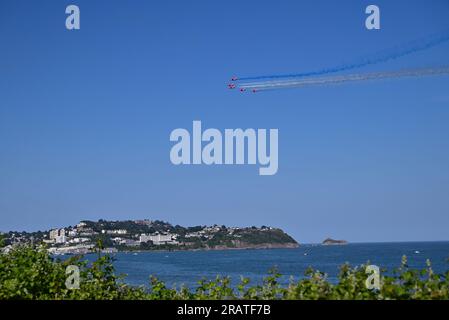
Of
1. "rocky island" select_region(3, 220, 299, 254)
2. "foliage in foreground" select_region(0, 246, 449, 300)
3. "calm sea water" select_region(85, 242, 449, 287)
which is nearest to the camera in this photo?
"foliage in foreground" select_region(0, 246, 449, 300)

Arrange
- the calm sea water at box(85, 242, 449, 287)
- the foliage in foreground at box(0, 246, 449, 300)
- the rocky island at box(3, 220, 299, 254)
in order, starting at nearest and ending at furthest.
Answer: the foliage in foreground at box(0, 246, 449, 300)
the rocky island at box(3, 220, 299, 254)
the calm sea water at box(85, 242, 449, 287)

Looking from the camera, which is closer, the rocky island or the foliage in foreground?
the foliage in foreground

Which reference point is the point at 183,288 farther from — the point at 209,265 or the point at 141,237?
the point at 209,265

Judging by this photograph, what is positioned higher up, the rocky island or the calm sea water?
the rocky island

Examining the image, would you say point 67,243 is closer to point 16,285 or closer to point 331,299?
point 16,285

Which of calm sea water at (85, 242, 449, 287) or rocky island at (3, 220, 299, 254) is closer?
rocky island at (3, 220, 299, 254)
